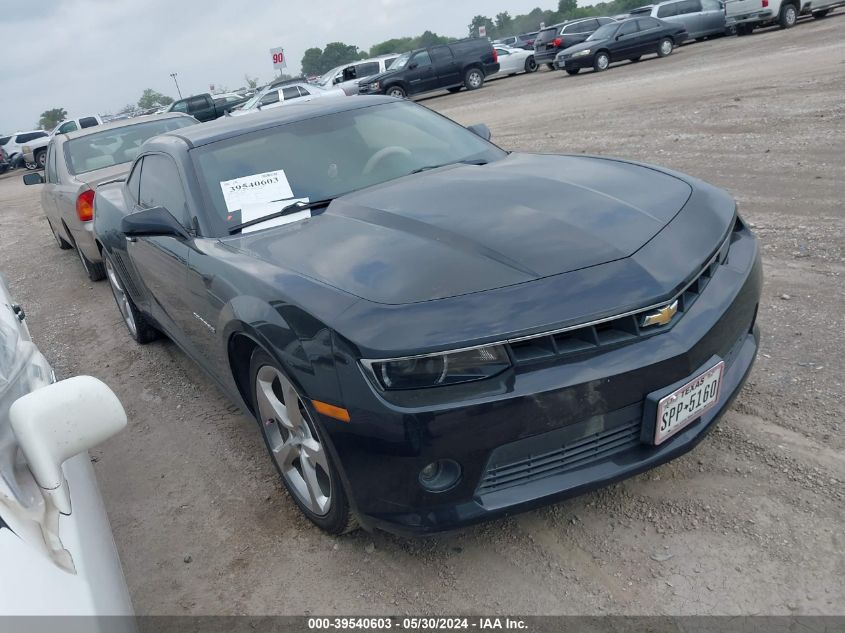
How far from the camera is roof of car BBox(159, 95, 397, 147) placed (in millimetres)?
3623

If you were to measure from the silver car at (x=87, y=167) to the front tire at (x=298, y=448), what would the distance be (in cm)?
428

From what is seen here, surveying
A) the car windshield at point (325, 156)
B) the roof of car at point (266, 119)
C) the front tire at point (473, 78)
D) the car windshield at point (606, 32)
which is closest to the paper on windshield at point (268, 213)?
the car windshield at point (325, 156)

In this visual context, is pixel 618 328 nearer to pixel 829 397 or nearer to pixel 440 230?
pixel 440 230

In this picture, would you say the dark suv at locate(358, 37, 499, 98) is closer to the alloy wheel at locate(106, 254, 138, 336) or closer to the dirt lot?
the alloy wheel at locate(106, 254, 138, 336)

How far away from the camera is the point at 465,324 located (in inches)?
82.9

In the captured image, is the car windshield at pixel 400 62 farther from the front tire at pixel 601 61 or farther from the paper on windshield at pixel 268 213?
the paper on windshield at pixel 268 213

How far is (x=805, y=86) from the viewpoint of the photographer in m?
10.4

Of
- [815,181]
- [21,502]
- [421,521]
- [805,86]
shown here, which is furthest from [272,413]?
[805,86]

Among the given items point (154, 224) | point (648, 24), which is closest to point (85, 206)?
point (154, 224)

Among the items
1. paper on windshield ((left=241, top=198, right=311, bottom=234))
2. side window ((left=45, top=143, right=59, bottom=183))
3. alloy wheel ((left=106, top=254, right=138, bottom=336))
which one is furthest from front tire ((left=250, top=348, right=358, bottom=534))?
side window ((left=45, top=143, right=59, bottom=183))

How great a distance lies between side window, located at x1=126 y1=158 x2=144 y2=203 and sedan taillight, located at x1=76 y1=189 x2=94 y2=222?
1877 mm

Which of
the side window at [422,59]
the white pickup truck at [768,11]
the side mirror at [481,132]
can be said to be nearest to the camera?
the side mirror at [481,132]

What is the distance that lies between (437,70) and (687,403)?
72.5ft

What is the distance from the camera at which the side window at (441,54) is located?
22812 mm
